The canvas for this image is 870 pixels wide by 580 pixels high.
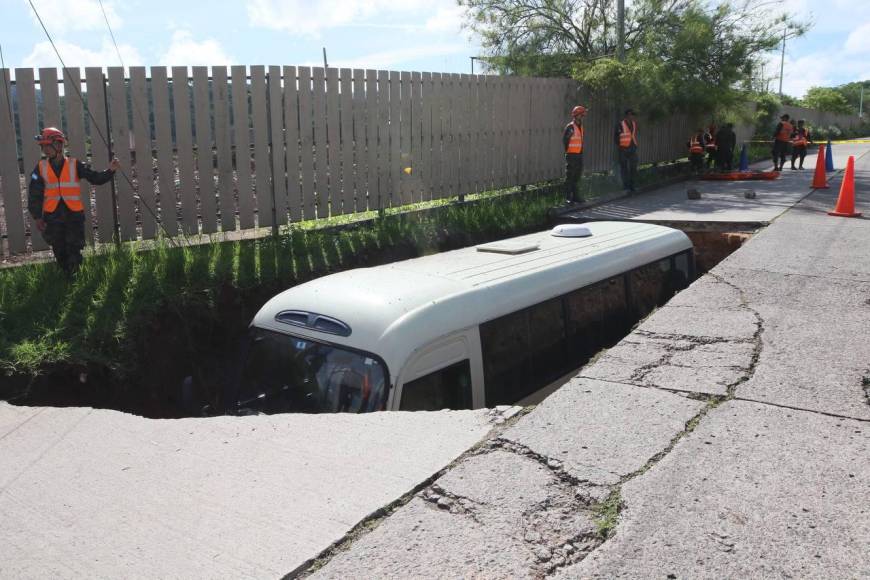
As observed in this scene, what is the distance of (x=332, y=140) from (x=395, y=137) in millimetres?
1509

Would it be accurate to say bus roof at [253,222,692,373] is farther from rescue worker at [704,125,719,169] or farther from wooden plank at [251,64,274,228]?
rescue worker at [704,125,719,169]

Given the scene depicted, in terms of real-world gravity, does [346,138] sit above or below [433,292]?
above

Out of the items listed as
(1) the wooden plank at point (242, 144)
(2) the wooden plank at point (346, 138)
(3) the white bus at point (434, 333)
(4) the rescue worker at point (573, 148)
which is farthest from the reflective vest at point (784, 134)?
(3) the white bus at point (434, 333)

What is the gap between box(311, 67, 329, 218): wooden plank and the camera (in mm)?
10688

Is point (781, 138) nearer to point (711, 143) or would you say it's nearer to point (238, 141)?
point (711, 143)

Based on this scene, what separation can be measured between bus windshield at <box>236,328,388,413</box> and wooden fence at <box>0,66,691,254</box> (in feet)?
15.3

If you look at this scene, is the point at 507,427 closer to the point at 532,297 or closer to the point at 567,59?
the point at 532,297

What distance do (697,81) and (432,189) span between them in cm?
983

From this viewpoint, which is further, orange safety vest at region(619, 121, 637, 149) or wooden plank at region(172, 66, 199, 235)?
orange safety vest at region(619, 121, 637, 149)

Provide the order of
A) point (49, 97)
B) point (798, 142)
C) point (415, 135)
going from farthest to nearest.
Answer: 1. point (798, 142)
2. point (415, 135)
3. point (49, 97)

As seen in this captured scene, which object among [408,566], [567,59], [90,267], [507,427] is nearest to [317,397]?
[507,427]

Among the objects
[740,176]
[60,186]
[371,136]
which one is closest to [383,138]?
[371,136]

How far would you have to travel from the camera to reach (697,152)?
868 inches

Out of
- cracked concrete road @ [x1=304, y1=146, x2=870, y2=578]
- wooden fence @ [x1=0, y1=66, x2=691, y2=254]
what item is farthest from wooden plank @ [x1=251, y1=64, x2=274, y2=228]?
cracked concrete road @ [x1=304, y1=146, x2=870, y2=578]
